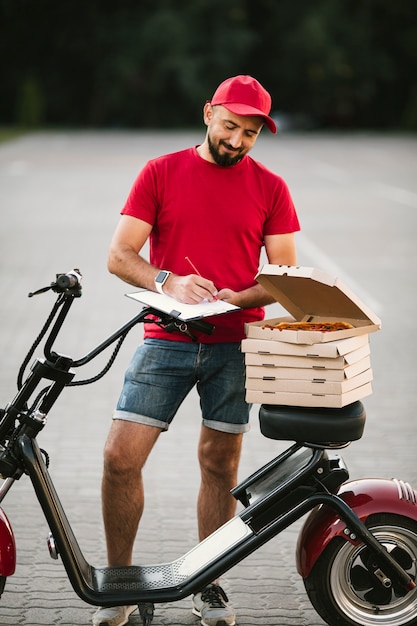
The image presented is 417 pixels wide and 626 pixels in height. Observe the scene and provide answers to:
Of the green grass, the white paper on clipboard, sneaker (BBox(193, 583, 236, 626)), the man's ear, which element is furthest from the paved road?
the green grass

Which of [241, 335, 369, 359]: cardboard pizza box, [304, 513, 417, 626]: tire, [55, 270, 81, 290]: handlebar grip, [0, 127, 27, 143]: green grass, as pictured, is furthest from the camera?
[0, 127, 27, 143]: green grass

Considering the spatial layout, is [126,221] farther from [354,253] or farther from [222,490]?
[354,253]

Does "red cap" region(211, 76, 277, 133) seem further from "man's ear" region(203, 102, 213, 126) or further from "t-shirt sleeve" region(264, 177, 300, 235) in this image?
"t-shirt sleeve" region(264, 177, 300, 235)

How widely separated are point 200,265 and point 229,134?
0.50 meters

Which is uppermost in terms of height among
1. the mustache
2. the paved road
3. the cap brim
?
the cap brim

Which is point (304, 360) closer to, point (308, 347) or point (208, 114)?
point (308, 347)

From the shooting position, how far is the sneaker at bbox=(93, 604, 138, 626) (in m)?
4.02

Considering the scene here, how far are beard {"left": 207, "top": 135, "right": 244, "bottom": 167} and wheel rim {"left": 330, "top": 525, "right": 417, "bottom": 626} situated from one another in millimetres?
1431

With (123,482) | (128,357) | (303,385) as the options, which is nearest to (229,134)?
(303,385)

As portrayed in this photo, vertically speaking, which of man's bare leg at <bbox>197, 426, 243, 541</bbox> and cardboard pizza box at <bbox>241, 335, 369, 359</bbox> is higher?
cardboard pizza box at <bbox>241, 335, 369, 359</bbox>

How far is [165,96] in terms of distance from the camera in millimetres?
65125

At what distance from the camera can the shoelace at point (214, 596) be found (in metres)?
4.15

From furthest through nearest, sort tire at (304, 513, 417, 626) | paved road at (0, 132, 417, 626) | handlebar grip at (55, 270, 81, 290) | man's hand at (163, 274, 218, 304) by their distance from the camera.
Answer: paved road at (0, 132, 417, 626)
tire at (304, 513, 417, 626)
man's hand at (163, 274, 218, 304)
handlebar grip at (55, 270, 81, 290)

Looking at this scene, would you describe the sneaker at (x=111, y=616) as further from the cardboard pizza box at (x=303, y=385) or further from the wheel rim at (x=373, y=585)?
the cardboard pizza box at (x=303, y=385)
